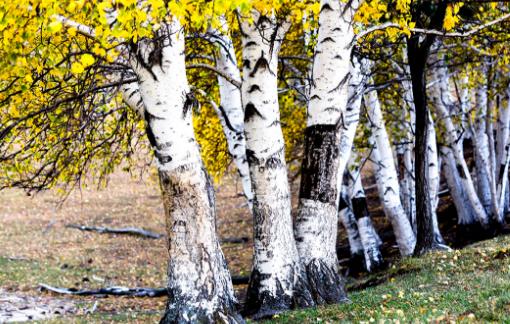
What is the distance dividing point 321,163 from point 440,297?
2348 mm

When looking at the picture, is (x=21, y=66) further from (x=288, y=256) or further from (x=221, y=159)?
(x=221, y=159)

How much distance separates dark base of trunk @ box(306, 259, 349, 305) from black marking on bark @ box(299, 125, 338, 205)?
91cm

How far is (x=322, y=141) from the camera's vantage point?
9281 mm

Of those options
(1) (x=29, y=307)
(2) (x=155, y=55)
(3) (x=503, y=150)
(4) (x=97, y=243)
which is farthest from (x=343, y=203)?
(4) (x=97, y=243)

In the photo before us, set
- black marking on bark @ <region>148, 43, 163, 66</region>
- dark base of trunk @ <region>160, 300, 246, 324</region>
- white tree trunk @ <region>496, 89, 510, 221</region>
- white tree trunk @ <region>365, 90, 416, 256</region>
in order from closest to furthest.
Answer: black marking on bark @ <region>148, 43, 163, 66</region> → dark base of trunk @ <region>160, 300, 246, 324</region> → white tree trunk @ <region>365, 90, 416, 256</region> → white tree trunk @ <region>496, 89, 510, 221</region>

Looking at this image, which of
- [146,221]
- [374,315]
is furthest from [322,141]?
[146,221]

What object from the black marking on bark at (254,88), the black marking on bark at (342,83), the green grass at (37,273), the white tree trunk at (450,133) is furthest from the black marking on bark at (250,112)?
the green grass at (37,273)

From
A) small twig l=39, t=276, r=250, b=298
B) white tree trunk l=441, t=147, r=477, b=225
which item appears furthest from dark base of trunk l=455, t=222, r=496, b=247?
small twig l=39, t=276, r=250, b=298

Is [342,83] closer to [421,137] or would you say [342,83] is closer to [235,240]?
[421,137]

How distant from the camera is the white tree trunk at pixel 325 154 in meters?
9.12

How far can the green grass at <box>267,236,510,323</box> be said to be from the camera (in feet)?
22.8

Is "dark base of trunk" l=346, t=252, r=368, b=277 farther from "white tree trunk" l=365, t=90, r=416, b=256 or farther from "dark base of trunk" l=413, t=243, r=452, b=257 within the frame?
"dark base of trunk" l=413, t=243, r=452, b=257

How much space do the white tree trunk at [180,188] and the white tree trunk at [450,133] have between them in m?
10.4

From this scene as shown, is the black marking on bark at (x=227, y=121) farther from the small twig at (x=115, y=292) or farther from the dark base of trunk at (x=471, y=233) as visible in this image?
the dark base of trunk at (x=471, y=233)
